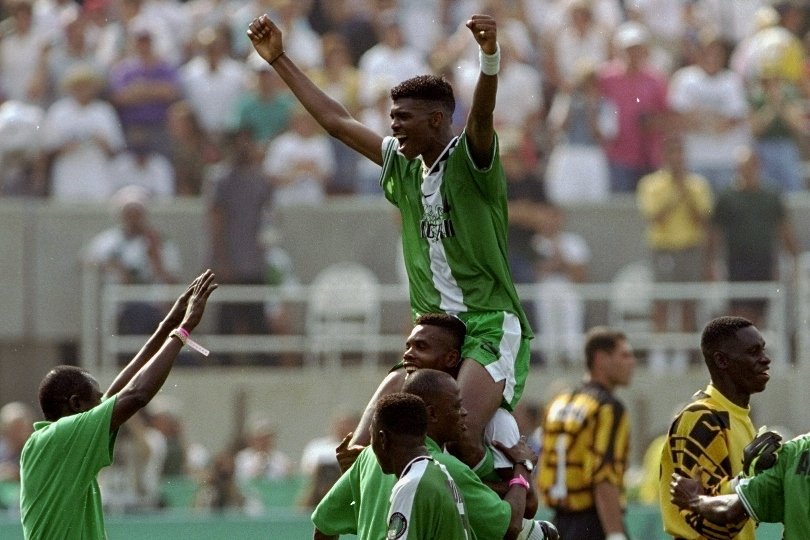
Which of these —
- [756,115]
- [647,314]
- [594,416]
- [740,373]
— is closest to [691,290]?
[647,314]

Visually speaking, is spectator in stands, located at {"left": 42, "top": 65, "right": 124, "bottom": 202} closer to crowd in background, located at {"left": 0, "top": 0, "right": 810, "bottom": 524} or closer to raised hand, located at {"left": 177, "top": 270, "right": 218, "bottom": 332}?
crowd in background, located at {"left": 0, "top": 0, "right": 810, "bottom": 524}

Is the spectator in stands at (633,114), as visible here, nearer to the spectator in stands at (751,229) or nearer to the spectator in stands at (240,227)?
the spectator in stands at (751,229)

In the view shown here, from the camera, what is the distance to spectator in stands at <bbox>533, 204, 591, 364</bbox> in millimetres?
18328

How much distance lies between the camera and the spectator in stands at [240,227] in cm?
1877

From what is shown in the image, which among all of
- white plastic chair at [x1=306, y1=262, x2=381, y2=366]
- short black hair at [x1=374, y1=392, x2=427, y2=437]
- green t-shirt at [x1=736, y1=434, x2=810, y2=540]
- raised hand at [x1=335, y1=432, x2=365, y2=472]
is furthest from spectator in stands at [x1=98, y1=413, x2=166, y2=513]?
green t-shirt at [x1=736, y1=434, x2=810, y2=540]

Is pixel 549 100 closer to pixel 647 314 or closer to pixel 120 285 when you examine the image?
pixel 647 314

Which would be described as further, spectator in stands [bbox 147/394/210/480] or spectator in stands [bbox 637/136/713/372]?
spectator in stands [bbox 637/136/713/372]

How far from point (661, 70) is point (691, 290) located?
3.18 m

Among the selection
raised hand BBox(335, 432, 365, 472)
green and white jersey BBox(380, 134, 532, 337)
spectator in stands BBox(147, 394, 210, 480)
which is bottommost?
spectator in stands BBox(147, 394, 210, 480)

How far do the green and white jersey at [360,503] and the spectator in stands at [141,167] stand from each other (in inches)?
464

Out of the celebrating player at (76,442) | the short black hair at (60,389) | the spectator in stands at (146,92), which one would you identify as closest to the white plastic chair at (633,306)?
the spectator in stands at (146,92)

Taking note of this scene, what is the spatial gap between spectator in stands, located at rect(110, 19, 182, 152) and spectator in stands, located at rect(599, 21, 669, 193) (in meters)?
4.58

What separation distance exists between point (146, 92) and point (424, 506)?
12955mm

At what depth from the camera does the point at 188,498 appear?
16.2 m
